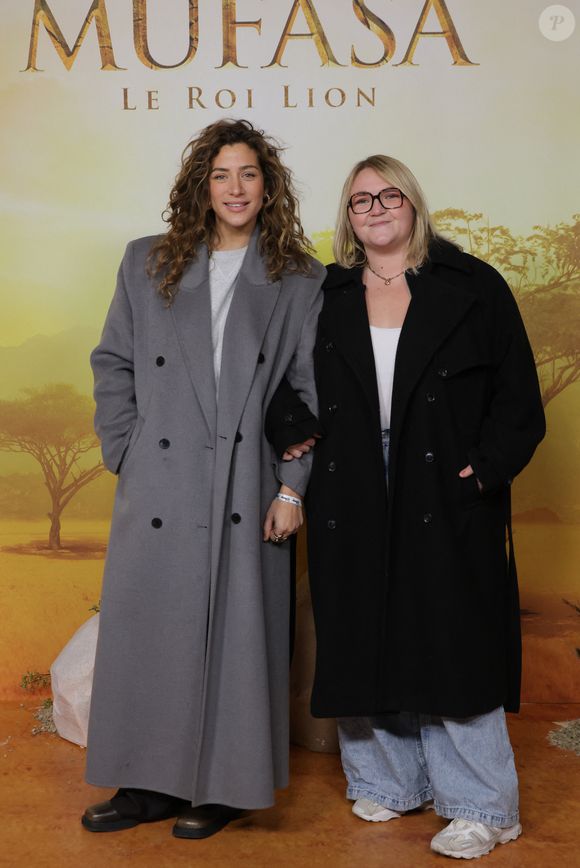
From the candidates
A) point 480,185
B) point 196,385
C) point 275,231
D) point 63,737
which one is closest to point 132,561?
point 196,385

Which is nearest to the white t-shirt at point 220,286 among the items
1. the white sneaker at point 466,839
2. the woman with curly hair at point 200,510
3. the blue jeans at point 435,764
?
the woman with curly hair at point 200,510

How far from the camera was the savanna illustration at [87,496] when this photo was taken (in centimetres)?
473

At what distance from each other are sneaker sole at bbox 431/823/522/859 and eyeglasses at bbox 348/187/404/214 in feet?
6.07

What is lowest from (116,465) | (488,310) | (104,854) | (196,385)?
(104,854)

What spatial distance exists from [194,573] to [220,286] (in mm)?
860

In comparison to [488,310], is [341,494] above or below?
below

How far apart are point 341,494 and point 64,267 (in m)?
Answer: 2.03

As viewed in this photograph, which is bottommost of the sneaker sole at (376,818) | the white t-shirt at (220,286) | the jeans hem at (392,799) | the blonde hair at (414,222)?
the sneaker sole at (376,818)

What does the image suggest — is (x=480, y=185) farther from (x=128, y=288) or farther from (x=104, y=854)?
(x=104, y=854)

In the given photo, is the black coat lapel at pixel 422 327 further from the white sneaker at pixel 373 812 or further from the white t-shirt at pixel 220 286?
the white sneaker at pixel 373 812

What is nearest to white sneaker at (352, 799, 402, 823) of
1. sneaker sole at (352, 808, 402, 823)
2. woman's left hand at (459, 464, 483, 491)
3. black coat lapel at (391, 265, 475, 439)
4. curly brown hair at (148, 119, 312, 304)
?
sneaker sole at (352, 808, 402, 823)

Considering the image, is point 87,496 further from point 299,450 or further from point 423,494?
point 423,494

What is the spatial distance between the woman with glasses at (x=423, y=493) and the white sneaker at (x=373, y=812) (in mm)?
199

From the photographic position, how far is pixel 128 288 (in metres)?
3.38
